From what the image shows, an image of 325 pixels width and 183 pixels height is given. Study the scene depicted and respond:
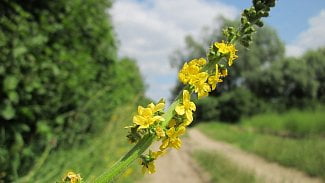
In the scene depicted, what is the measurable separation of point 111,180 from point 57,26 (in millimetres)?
3652

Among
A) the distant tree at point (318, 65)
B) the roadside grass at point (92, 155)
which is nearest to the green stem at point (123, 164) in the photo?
the roadside grass at point (92, 155)

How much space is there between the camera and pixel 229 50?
123 centimetres

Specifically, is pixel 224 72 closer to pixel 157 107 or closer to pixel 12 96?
pixel 157 107

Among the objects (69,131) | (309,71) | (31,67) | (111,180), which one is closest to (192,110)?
(111,180)

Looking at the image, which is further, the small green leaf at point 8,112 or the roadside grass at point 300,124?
the roadside grass at point 300,124

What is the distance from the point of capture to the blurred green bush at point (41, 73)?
3859mm

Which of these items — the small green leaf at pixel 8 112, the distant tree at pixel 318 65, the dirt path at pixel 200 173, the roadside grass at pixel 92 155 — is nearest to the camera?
the small green leaf at pixel 8 112

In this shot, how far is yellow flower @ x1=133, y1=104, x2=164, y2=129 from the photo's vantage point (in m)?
1.14

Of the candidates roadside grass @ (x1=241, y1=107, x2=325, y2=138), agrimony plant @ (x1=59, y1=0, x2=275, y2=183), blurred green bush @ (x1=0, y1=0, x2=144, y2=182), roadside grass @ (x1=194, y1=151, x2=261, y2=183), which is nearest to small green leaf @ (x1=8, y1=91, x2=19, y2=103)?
blurred green bush @ (x1=0, y1=0, x2=144, y2=182)

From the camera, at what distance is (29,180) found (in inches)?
127

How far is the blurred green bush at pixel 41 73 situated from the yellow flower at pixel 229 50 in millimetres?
2089

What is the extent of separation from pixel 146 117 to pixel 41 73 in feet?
11.1

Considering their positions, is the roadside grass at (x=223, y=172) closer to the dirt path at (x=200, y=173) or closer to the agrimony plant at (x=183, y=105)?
the dirt path at (x=200, y=173)

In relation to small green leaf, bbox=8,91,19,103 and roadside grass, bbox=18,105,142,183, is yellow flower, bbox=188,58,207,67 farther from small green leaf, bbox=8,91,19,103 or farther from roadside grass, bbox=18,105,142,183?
small green leaf, bbox=8,91,19,103
